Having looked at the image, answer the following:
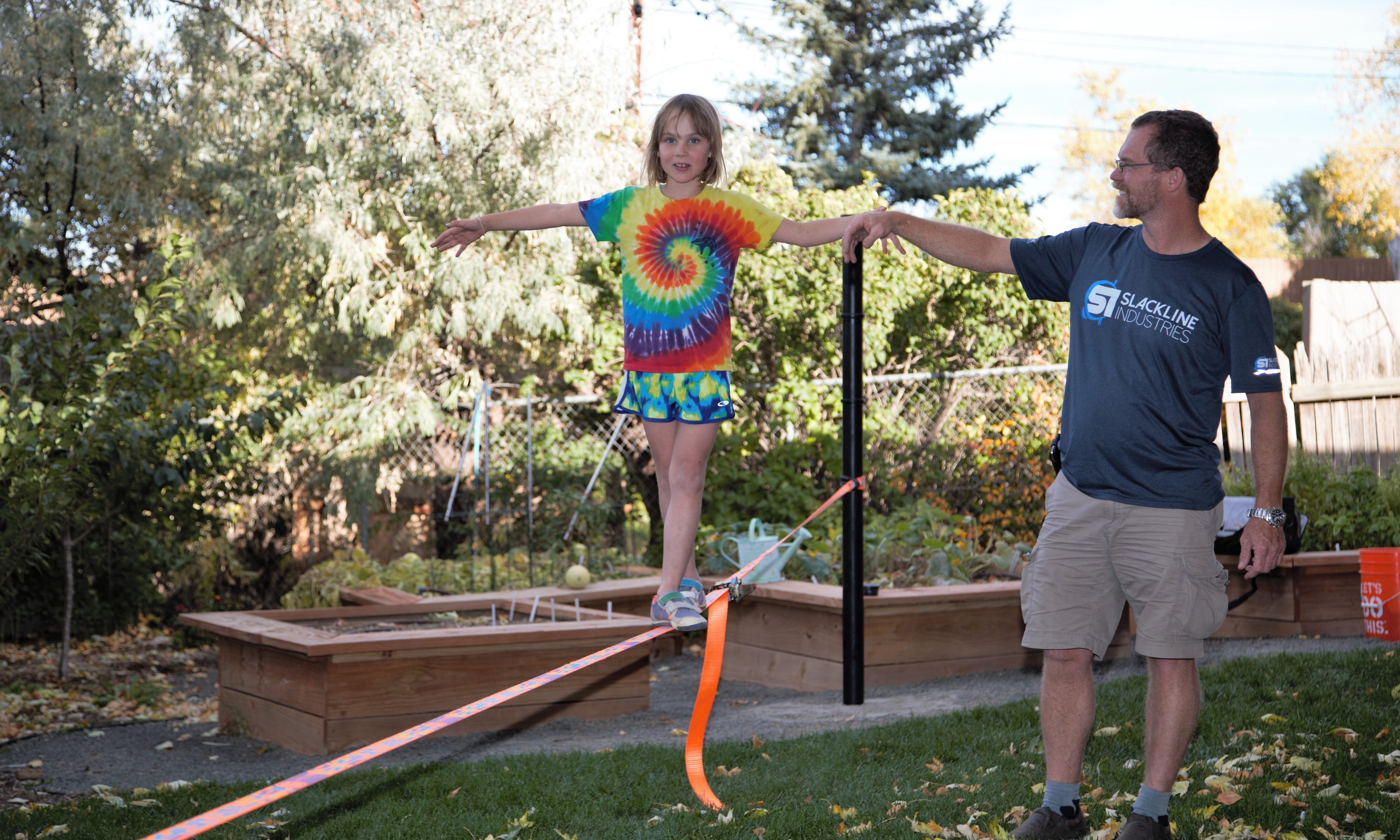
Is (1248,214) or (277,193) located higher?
(1248,214)

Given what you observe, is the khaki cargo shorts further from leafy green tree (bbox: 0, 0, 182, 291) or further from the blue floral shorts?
leafy green tree (bbox: 0, 0, 182, 291)

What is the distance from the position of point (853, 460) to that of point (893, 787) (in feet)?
4.56

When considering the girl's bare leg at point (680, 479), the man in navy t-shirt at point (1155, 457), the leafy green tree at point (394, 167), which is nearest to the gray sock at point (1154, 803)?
the man in navy t-shirt at point (1155, 457)

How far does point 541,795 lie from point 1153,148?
2.53m

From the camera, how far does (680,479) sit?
9.82ft

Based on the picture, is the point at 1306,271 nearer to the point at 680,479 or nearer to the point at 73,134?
the point at 73,134

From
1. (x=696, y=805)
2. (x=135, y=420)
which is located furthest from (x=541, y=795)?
(x=135, y=420)

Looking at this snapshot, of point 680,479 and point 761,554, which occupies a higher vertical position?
point 680,479

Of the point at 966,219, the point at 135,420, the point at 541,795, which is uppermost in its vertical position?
the point at 966,219

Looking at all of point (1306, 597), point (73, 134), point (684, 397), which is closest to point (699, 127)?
point (684, 397)

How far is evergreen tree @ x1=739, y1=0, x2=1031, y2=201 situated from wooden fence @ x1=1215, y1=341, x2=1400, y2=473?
31.3ft

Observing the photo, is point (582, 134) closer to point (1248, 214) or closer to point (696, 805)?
point (696, 805)

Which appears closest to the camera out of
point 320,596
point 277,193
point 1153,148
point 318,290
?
point 1153,148

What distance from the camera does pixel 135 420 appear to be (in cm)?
581
